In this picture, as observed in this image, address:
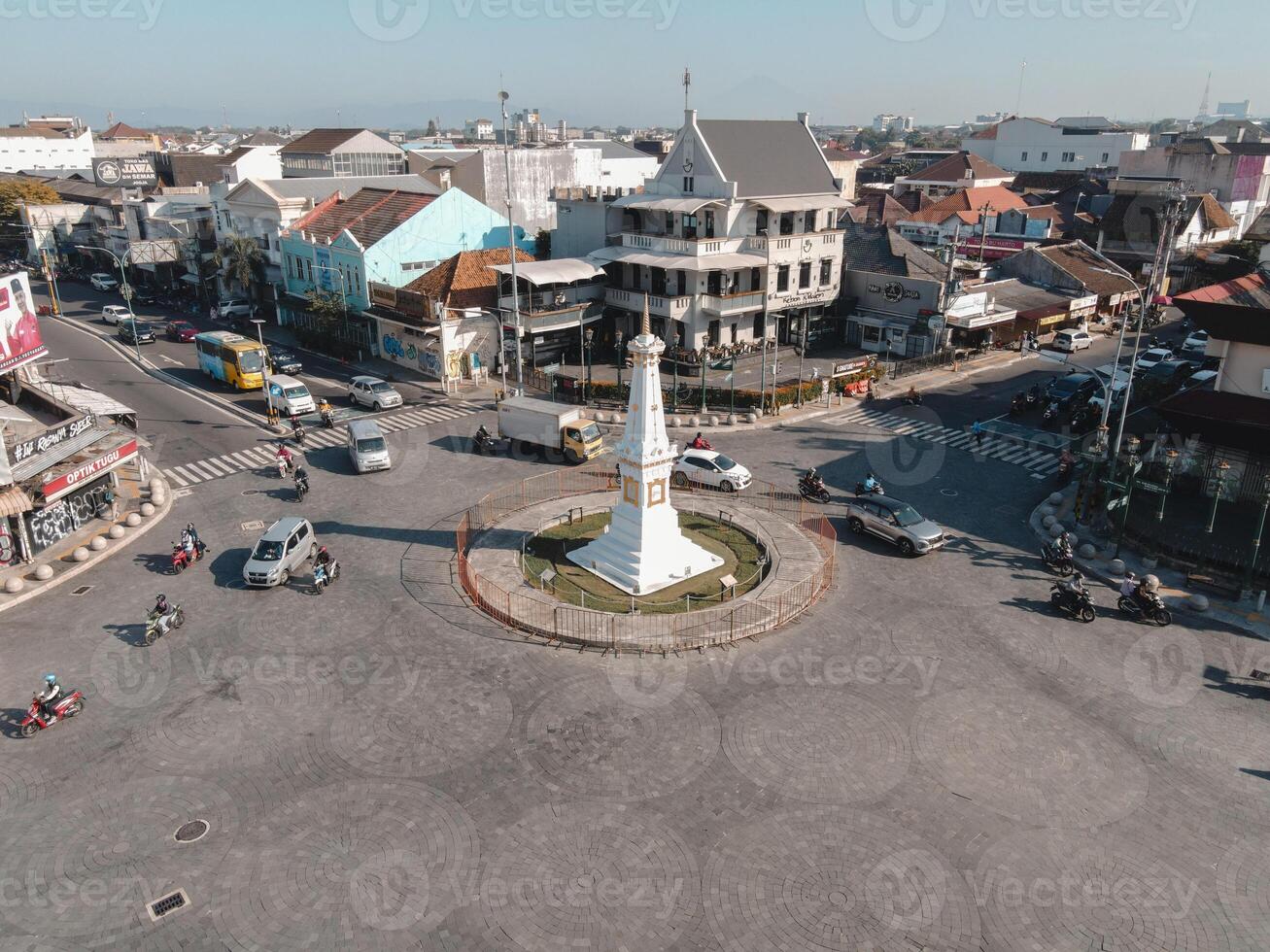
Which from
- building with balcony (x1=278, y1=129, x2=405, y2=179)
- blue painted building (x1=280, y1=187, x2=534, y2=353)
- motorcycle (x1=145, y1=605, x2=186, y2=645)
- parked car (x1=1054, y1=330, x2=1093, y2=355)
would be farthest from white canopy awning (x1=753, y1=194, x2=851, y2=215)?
building with balcony (x1=278, y1=129, x2=405, y2=179)

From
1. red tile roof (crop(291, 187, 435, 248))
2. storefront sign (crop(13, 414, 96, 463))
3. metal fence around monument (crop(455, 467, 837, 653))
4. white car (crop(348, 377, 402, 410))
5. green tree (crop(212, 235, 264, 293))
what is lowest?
metal fence around monument (crop(455, 467, 837, 653))

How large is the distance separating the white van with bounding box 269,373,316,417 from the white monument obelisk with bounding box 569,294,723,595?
22.1m

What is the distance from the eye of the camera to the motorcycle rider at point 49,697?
791 inches

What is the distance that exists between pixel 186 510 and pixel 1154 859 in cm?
3311

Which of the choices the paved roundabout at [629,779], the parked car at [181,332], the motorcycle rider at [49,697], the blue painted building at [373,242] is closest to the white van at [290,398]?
the blue painted building at [373,242]

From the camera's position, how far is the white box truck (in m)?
37.9

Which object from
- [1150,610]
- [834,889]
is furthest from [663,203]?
[834,889]

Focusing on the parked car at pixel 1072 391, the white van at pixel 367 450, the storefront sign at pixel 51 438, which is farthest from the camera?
the parked car at pixel 1072 391

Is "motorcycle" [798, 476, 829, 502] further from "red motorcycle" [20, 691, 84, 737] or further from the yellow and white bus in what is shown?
the yellow and white bus

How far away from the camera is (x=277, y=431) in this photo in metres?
42.1

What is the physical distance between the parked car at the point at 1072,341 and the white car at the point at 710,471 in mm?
32539

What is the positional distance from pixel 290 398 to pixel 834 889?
121ft

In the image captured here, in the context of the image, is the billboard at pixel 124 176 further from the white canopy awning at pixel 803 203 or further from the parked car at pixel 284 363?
the white canopy awning at pixel 803 203

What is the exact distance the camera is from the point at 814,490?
33875mm
